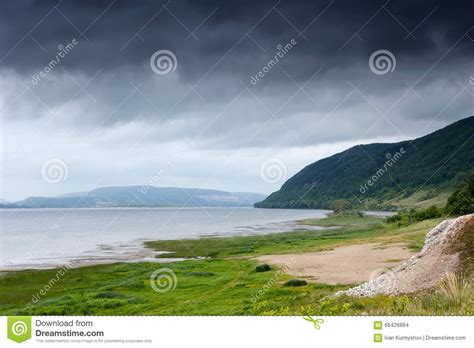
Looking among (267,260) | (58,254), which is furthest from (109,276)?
(58,254)

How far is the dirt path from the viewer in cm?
3180

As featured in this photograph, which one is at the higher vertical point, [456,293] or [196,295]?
[456,293]

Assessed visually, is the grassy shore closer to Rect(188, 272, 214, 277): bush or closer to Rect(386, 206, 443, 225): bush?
Rect(188, 272, 214, 277): bush

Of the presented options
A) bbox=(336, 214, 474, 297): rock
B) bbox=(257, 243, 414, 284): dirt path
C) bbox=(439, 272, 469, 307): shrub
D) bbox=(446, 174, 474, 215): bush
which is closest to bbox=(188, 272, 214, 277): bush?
bbox=(257, 243, 414, 284): dirt path

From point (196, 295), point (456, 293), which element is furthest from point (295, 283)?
point (456, 293)

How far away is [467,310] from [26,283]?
35.7 metres

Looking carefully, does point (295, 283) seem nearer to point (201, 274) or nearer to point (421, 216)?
point (201, 274)

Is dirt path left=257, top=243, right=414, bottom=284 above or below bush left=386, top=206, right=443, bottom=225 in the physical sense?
below

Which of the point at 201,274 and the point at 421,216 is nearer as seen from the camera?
the point at 201,274

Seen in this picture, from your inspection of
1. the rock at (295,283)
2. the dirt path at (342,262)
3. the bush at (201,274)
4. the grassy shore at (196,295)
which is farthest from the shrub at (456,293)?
the bush at (201,274)

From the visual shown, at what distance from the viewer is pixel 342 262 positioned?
3881cm

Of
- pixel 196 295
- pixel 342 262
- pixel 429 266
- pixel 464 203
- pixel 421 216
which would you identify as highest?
pixel 464 203

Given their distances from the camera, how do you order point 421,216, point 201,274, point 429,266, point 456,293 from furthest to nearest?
1. point 421,216
2. point 201,274
3. point 429,266
4. point 456,293
